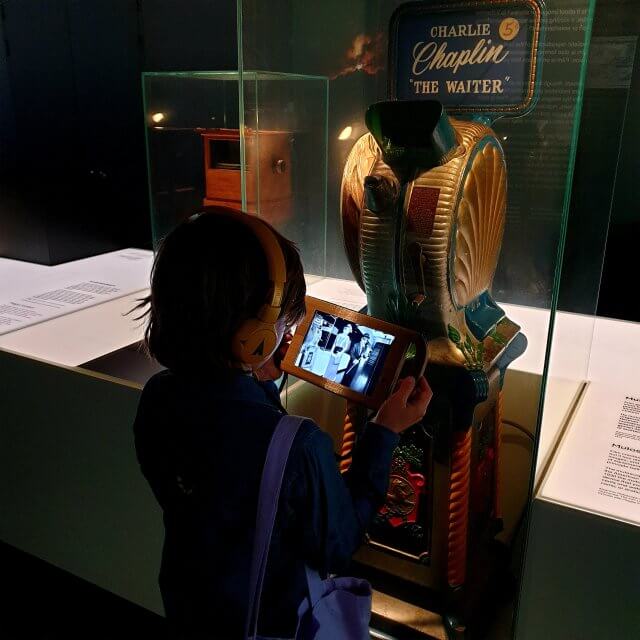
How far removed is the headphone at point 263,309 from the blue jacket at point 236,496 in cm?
5

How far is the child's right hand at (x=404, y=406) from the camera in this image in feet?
3.31

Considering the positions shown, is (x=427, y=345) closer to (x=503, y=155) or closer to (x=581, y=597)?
(x=503, y=155)

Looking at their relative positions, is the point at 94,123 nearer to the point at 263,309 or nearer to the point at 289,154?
the point at 289,154

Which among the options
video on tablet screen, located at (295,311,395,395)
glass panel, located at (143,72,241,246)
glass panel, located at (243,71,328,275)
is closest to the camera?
video on tablet screen, located at (295,311,395,395)

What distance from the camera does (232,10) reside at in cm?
235

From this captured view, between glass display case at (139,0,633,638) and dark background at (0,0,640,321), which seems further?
dark background at (0,0,640,321)

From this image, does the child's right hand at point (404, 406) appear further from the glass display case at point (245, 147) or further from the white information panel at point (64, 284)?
the white information panel at point (64, 284)

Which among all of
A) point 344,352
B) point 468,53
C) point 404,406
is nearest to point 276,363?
point 344,352

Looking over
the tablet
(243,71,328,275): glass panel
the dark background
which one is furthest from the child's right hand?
the dark background

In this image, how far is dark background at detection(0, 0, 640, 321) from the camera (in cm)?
223

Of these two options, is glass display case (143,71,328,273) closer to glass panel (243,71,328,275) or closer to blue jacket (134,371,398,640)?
glass panel (243,71,328,275)

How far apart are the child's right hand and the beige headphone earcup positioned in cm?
22

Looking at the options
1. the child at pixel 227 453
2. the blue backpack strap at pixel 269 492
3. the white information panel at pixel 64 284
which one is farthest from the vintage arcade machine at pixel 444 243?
the white information panel at pixel 64 284

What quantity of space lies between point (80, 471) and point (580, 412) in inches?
50.3
